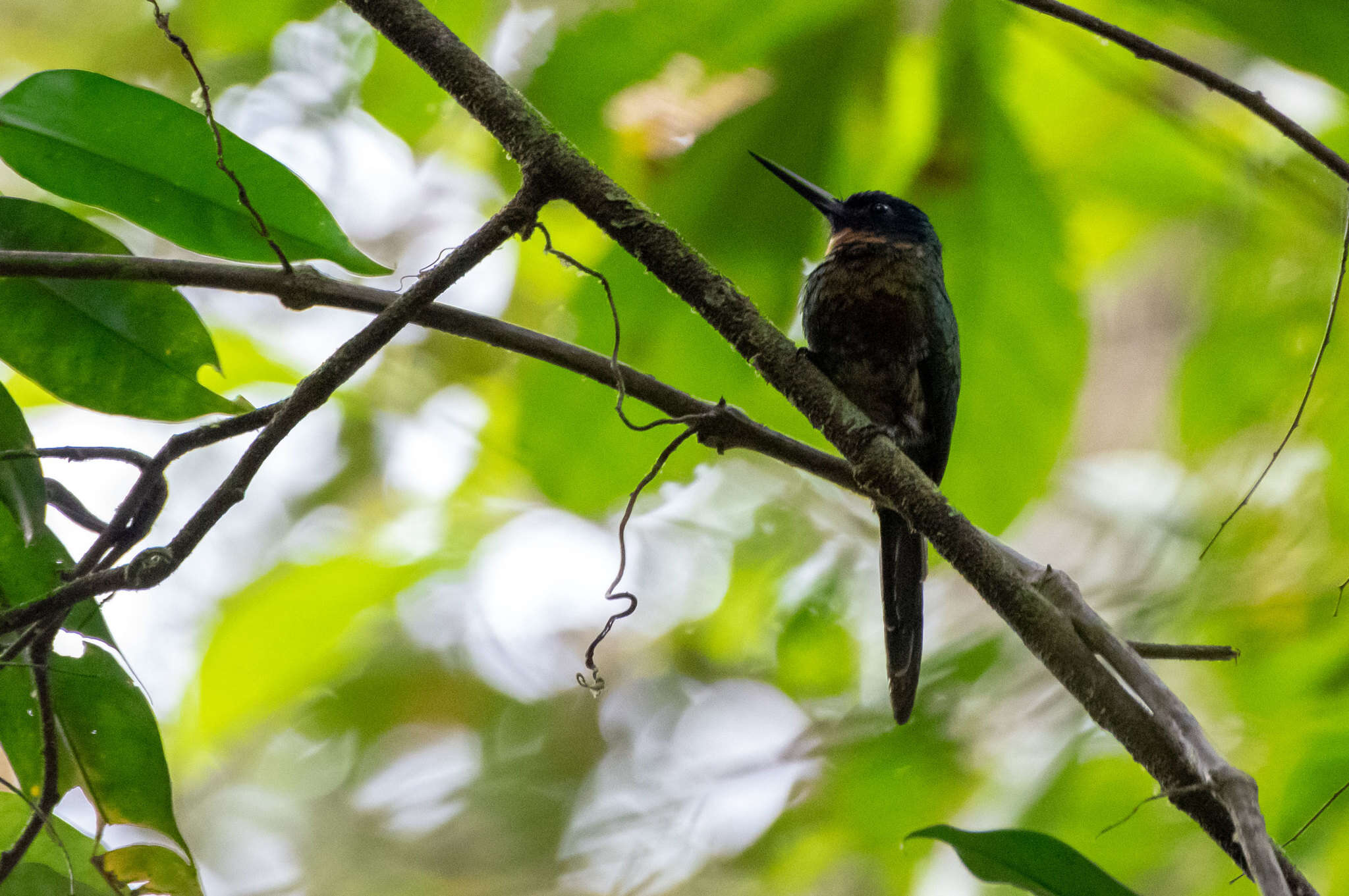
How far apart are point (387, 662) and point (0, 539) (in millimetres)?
2052

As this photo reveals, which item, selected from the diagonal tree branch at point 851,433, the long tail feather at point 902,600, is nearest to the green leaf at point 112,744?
the diagonal tree branch at point 851,433

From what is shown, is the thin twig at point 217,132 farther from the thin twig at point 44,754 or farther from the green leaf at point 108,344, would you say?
the thin twig at point 44,754

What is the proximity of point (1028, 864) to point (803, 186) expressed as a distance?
1.12 m

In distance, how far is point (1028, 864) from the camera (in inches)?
40.4

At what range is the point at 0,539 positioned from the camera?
1.04 metres

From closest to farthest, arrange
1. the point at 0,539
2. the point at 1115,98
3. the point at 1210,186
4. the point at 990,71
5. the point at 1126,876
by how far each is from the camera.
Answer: the point at 0,539 < the point at 990,71 < the point at 1126,876 < the point at 1210,186 < the point at 1115,98

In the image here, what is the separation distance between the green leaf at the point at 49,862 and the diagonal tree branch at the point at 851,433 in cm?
74

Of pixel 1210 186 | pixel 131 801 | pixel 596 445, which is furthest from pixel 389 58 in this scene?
pixel 1210 186

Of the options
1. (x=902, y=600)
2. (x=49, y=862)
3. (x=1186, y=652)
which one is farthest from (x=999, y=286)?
(x=49, y=862)

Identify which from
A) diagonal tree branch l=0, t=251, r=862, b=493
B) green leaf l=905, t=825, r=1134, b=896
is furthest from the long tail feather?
diagonal tree branch l=0, t=251, r=862, b=493

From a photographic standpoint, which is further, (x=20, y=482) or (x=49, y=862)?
(x=49, y=862)

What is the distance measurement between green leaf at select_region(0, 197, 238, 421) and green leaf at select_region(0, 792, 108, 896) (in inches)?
16.1

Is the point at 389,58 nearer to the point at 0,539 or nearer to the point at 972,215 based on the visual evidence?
the point at 972,215

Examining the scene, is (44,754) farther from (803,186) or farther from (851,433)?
(803,186)
